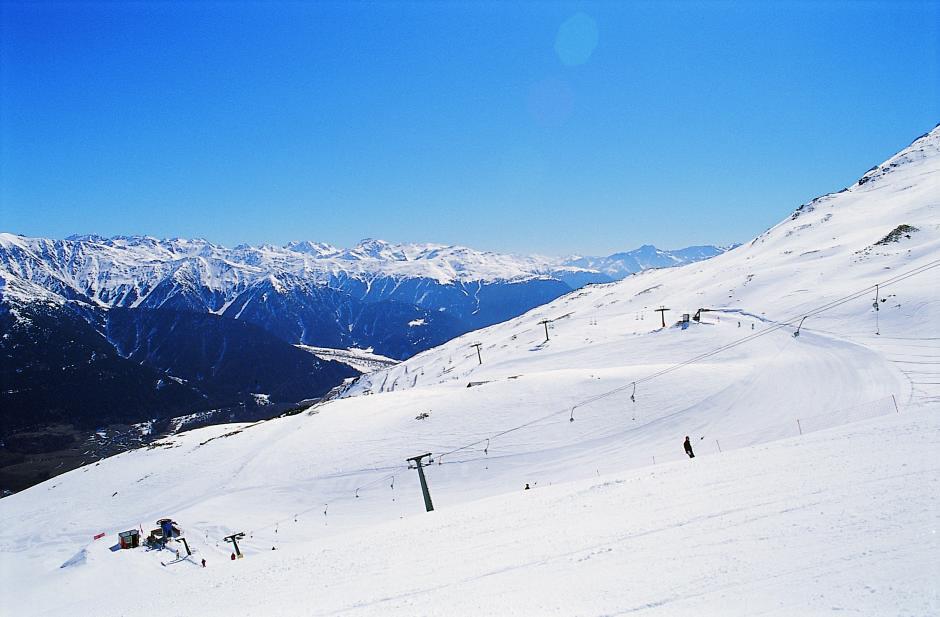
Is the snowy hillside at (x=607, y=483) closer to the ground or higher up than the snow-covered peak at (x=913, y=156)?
closer to the ground

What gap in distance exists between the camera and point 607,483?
69.2ft

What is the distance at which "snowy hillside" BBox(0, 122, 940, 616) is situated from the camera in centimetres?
1025

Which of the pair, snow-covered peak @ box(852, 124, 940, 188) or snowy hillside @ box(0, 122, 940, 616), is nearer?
snowy hillside @ box(0, 122, 940, 616)

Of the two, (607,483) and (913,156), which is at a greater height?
(913,156)

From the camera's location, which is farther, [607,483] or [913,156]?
[913,156]

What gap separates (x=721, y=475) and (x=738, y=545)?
6.81m

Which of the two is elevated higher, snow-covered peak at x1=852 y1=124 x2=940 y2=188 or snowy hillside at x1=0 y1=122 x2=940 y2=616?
snow-covered peak at x1=852 y1=124 x2=940 y2=188

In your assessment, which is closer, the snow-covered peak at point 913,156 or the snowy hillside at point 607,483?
the snowy hillside at point 607,483

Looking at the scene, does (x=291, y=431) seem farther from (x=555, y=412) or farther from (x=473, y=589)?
(x=473, y=589)

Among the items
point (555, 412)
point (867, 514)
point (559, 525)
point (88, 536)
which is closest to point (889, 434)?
point (867, 514)

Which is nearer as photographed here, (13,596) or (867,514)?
(867,514)

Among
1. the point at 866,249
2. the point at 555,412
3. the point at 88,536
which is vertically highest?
the point at 866,249

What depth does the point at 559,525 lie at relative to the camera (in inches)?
627

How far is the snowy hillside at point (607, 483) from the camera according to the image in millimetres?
10250
